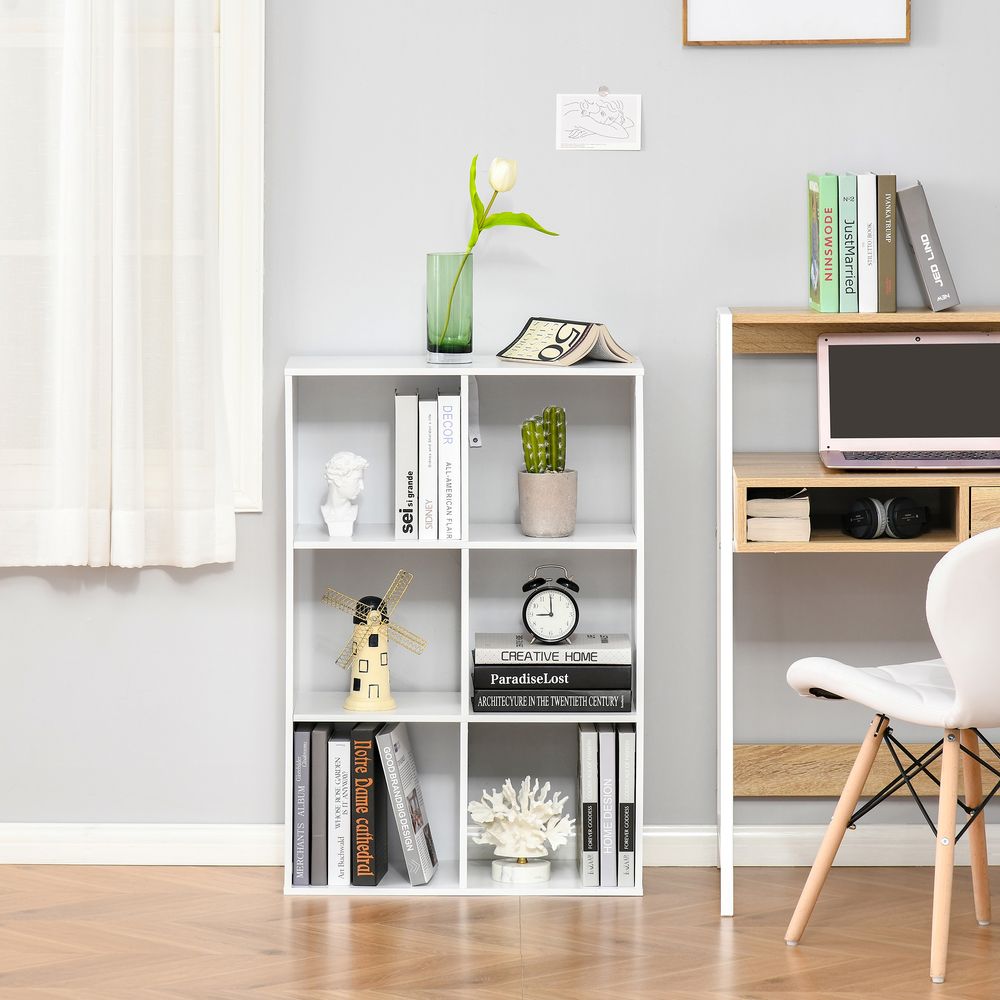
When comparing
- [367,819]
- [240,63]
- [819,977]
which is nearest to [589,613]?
[367,819]

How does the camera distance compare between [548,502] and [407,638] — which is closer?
[548,502]

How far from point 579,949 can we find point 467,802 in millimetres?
447

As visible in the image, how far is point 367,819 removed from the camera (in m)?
2.77

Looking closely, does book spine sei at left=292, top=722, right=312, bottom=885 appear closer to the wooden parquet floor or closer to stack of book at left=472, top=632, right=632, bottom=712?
the wooden parquet floor

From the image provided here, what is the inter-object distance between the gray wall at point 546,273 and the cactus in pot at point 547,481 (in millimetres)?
268

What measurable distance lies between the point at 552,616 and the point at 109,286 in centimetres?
118

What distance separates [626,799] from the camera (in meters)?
2.78

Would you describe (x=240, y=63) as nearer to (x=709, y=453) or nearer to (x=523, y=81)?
(x=523, y=81)

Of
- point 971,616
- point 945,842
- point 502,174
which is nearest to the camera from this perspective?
point 971,616

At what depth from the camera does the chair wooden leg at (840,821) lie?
2.46m

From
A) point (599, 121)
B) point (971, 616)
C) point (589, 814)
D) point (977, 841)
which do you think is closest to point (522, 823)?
point (589, 814)

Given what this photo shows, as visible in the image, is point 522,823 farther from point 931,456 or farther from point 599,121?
point 599,121

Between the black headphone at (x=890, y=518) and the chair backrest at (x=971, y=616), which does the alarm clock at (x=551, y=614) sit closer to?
the black headphone at (x=890, y=518)

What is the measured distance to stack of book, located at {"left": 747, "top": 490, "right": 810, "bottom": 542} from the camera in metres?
2.55
